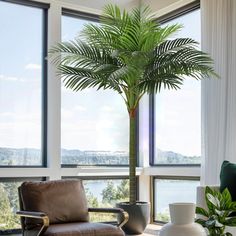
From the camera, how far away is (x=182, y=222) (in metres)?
1.16

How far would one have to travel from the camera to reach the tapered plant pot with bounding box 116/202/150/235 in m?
4.52

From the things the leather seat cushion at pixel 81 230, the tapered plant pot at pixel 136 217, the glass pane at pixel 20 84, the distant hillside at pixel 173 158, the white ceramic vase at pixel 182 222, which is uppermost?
the glass pane at pixel 20 84

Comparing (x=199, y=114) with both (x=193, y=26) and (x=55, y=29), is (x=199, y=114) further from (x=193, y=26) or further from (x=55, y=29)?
(x=55, y=29)

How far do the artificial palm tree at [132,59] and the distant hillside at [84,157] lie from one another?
91cm

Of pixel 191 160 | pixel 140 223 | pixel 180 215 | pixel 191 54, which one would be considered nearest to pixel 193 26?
pixel 191 54

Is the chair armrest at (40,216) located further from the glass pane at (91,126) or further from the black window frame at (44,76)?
the glass pane at (91,126)

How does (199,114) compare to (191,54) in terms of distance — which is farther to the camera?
(199,114)

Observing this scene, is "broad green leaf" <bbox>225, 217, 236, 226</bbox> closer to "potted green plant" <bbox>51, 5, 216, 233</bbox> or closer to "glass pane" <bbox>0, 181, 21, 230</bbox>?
"potted green plant" <bbox>51, 5, 216, 233</bbox>

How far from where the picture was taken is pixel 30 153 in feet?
15.8

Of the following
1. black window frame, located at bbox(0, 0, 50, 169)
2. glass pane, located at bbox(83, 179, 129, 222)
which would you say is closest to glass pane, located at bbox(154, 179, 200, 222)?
glass pane, located at bbox(83, 179, 129, 222)

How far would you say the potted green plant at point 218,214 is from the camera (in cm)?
115

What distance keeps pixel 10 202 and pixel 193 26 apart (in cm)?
300

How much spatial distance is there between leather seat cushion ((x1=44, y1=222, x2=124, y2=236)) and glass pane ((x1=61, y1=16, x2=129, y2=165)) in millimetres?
1910

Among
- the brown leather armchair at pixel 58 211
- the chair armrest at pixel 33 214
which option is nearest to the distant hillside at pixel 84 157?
the brown leather armchair at pixel 58 211
